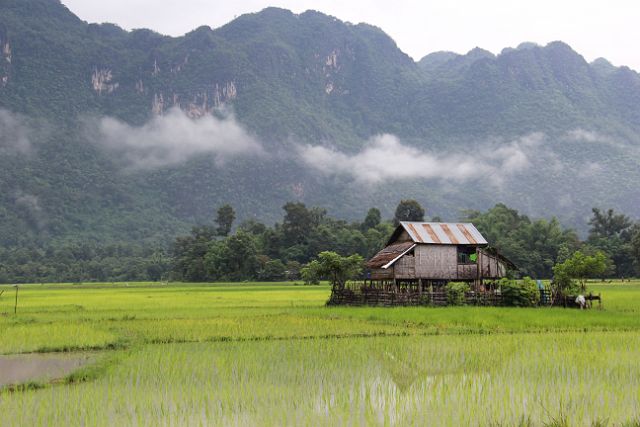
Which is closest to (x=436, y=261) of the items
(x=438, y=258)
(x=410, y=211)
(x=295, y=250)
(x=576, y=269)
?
(x=438, y=258)

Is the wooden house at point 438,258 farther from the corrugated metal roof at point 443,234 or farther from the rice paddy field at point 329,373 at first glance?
the rice paddy field at point 329,373

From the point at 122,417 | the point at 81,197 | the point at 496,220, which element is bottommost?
the point at 122,417

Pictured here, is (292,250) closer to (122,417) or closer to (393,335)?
(393,335)

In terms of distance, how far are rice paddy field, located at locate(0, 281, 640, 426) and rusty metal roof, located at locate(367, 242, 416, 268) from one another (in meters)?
12.1

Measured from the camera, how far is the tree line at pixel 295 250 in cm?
8088

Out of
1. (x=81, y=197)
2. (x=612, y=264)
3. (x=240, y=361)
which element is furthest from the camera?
(x=81, y=197)

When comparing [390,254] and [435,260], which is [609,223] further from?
[390,254]

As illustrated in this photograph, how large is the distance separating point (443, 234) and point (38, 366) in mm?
26739

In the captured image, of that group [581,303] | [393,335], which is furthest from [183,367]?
[581,303]

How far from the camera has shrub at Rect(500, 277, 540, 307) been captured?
3192 cm

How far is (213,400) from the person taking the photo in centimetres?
1049

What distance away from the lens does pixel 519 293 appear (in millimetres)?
31953

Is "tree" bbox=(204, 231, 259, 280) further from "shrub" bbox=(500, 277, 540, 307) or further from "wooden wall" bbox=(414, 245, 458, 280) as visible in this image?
"shrub" bbox=(500, 277, 540, 307)

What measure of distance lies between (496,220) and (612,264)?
26.1 m
